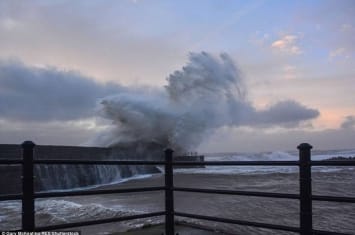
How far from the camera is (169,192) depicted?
525 cm

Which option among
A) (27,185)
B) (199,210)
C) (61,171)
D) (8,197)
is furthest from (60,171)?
(8,197)

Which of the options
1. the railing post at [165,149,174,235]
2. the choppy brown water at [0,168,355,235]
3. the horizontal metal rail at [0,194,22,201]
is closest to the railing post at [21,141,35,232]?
the horizontal metal rail at [0,194,22,201]

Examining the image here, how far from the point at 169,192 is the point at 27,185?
5.94 ft

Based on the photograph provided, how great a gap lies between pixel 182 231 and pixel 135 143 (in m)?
38.9

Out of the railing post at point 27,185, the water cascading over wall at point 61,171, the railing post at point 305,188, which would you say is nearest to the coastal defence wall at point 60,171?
the water cascading over wall at point 61,171

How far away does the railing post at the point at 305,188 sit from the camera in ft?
13.8

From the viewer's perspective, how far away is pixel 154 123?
46.1 m

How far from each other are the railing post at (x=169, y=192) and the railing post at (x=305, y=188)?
1.56 metres

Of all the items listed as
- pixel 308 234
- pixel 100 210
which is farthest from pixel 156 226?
pixel 100 210

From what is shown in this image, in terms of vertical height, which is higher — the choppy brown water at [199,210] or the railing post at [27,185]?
the railing post at [27,185]

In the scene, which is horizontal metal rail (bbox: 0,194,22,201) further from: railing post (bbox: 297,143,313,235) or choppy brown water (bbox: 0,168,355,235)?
choppy brown water (bbox: 0,168,355,235)

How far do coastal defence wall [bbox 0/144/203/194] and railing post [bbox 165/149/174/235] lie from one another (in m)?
14.6

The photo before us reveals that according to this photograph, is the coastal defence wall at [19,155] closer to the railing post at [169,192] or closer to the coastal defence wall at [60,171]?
the coastal defence wall at [60,171]

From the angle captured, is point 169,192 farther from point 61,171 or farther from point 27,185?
point 61,171
